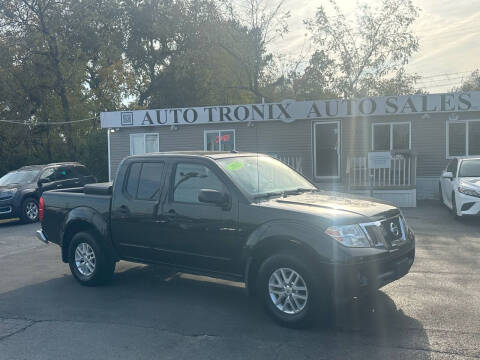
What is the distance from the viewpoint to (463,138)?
16219 mm

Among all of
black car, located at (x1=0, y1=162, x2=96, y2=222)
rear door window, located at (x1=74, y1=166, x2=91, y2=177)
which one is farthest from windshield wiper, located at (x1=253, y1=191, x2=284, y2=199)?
rear door window, located at (x1=74, y1=166, x2=91, y2=177)

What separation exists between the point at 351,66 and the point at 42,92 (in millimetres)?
19674

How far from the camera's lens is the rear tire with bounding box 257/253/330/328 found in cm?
491

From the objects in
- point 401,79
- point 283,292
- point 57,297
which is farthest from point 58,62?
point 283,292

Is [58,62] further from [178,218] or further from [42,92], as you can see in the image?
[178,218]

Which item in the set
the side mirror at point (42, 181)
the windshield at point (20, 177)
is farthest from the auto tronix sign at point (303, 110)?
the side mirror at point (42, 181)

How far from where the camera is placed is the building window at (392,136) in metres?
16.7

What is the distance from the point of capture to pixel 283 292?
16.9 feet

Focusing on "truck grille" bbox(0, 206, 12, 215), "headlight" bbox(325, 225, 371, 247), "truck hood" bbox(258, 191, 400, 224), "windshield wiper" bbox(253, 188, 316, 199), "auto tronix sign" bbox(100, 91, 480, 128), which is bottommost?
"truck grille" bbox(0, 206, 12, 215)

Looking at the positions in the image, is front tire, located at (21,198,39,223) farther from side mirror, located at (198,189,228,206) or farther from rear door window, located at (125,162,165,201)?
side mirror, located at (198,189,228,206)

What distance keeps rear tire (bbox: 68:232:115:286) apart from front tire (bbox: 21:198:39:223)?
8.16 metres

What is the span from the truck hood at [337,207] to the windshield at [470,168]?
6.84 metres

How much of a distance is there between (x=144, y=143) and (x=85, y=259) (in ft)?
42.4

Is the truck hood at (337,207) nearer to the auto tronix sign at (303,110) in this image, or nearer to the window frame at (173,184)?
the window frame at (173,184)
